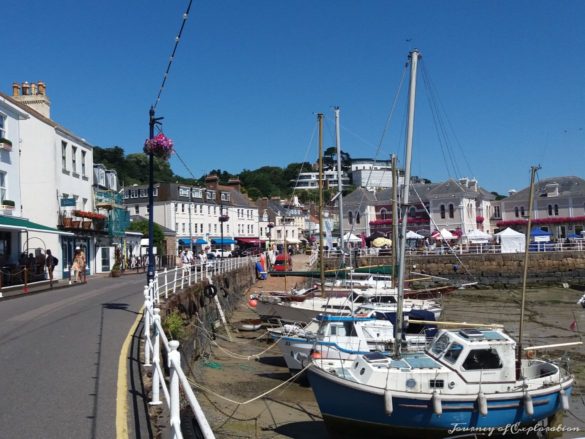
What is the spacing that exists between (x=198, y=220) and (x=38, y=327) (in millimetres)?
65690

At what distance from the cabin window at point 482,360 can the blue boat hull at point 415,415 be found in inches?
31.7

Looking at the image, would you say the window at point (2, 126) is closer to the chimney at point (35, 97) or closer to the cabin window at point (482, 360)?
the chimney at point (35, 97)

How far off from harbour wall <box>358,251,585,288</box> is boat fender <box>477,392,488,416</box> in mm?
42080

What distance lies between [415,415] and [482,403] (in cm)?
126

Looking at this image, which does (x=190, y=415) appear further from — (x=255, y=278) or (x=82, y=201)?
(x=255, y=278)

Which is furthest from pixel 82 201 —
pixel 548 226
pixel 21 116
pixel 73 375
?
pixel 548 226

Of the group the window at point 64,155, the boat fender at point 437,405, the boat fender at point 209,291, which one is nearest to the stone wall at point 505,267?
the window at point 64,155

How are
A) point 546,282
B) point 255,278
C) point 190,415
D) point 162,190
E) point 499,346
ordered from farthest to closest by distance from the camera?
point 162,190 < point 546,282 < point 255,278 < point 499,346 < point 190,415

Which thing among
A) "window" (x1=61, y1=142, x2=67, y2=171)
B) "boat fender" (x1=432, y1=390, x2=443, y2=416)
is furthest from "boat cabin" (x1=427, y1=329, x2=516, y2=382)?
"window" (x1=61, y1=142, x2=67, y2=171)

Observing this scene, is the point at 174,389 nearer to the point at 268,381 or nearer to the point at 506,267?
the point at 268,381

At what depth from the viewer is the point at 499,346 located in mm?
11906

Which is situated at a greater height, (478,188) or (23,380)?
(478,188)

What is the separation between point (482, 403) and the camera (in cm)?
1094

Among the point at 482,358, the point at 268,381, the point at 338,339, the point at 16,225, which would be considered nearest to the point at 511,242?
the point at 338,339
